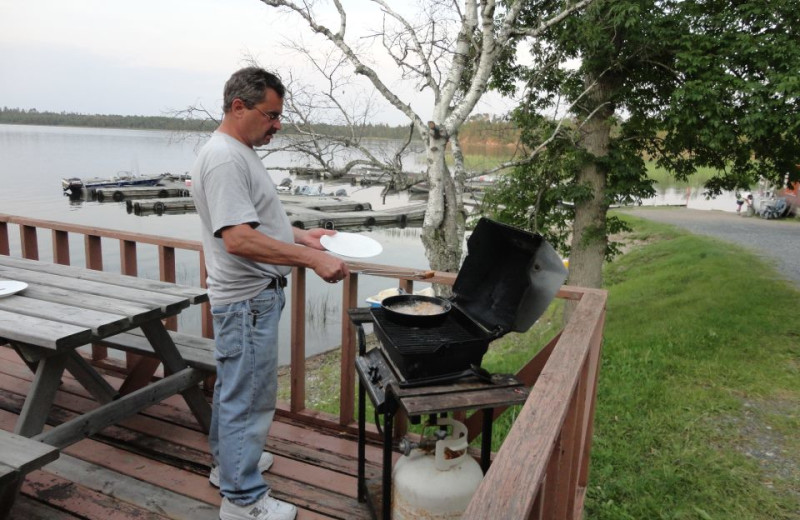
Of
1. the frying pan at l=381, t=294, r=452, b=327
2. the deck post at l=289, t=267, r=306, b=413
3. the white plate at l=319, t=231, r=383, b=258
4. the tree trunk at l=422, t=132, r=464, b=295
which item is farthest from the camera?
the tree trunk at l=422, t=132, r=464, b=295

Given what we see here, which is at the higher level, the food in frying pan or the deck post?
the food in frying pan

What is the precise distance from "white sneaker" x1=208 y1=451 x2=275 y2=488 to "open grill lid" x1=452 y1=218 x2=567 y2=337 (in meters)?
1.18

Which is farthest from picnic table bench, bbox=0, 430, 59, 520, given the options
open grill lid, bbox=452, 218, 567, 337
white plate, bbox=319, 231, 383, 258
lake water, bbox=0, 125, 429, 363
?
lake water, bbox=0, 125, 429, 363

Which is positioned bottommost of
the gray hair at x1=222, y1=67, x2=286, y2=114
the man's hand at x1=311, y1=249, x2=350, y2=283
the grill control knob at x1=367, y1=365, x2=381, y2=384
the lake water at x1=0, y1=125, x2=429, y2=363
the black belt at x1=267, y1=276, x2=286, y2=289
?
the lake water at x1=0, y1=125, x2=429, y2=363

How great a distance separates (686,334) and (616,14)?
169 inches

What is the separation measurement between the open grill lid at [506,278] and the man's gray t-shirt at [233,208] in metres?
0.75

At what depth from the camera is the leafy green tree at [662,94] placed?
6.84 meters

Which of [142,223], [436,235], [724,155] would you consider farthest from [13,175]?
[724,155]

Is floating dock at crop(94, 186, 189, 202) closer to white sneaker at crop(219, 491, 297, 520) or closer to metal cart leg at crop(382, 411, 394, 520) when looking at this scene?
white sneaker at crop(219, 491, 297, 520)

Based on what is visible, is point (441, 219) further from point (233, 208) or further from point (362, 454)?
point (233, 208)

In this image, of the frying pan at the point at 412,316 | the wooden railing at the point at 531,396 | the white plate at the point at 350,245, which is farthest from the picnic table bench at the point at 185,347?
the frying pan at the point at 412,316

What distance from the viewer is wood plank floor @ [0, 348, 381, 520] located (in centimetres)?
224

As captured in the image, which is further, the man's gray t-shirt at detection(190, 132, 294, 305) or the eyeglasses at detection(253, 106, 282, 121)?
the eyeglasses at detection(253, 106, 282, 121)

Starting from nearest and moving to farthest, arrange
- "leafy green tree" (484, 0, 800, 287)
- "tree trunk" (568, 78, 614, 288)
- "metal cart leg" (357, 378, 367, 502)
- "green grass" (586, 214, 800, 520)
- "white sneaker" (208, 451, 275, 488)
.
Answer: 1. "metal cart leg" (357, 378, 367, 502)
2. "white sneaker" (208, 451, 275, 488)
3. "green grass" (586, 214, 800, 520)
4. "leafy green tree" (484, 0, 800, 287)
5. "tree trunk" (568, 78, 614, 288)
